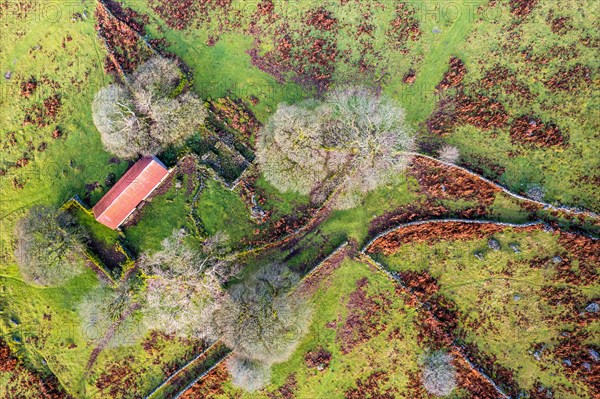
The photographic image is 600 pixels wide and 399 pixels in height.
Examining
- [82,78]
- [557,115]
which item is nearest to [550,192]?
[557,115]

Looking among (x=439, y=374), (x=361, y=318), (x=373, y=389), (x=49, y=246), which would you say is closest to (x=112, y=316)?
(x=49, y=246)

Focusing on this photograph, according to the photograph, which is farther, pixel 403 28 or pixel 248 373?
pixel 403 28

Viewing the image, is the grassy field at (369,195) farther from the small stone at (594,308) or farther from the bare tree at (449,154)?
the bare tree at (449,154)

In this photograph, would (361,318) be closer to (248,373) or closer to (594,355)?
(248,373)

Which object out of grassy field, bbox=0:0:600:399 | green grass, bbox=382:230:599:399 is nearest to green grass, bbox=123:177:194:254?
grassy field, bbox=0:0:600:399

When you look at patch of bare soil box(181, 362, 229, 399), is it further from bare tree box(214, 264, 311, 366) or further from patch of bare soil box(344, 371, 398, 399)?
patch of bare soil box(344, 371, 398, 399)

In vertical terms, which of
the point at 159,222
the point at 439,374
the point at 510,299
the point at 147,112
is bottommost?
the point at 439,374

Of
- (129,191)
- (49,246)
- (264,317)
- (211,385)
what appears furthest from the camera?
(211,385)
